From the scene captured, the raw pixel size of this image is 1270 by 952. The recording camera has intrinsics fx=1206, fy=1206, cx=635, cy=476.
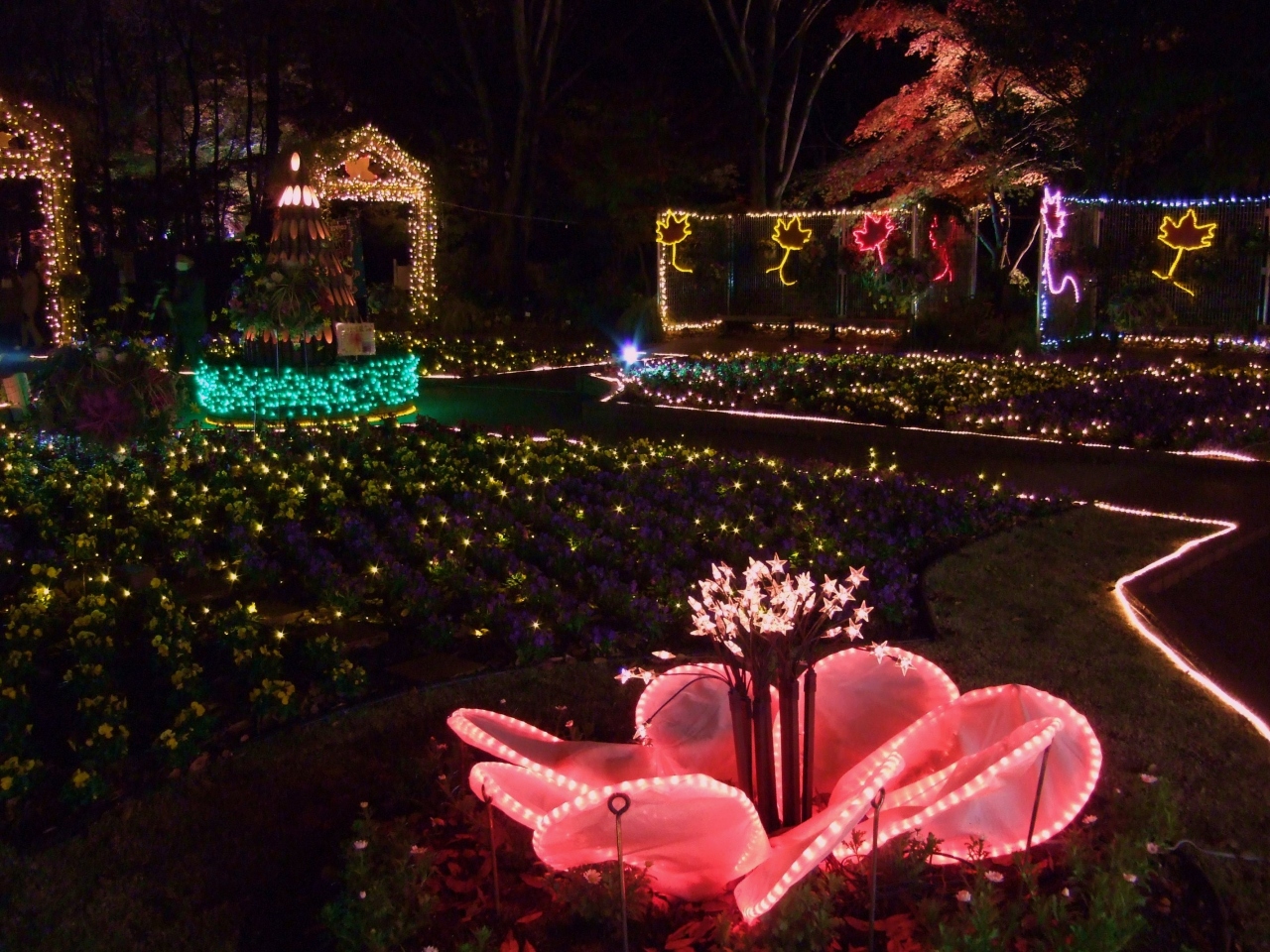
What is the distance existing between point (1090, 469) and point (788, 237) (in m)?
14.1

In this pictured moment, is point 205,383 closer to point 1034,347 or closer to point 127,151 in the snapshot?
point 1034,347

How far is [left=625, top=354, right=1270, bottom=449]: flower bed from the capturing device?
10727 mm

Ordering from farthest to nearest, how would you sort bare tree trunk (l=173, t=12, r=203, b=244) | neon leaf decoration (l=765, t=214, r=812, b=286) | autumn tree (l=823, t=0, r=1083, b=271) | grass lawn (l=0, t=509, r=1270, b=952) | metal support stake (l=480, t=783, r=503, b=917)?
bare tree trunk (l=173, t=12, r=203, b=244) → neon leaf decoration (l=765, t=214, r=812, b=286) → autumn tree (l=823, t=0, r=1083, b=271) → grass lawn (l=0, t=509, r=1270, b=952) → metal support stake (l=480, t=783, r=503, b=917)

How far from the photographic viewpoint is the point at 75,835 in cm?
388

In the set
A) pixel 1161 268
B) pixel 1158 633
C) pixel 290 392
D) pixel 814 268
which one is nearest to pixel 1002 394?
pixel 1158 633

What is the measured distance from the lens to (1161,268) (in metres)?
19.2

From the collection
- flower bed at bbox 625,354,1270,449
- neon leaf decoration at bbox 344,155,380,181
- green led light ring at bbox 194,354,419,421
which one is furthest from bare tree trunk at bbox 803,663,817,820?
neon leaf decoration at bbox 344,155,380,181

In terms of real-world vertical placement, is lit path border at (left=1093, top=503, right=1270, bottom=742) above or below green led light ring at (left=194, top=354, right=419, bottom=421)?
below

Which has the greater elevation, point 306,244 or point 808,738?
point 306,244

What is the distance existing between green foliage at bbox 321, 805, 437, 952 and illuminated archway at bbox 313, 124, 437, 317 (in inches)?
758

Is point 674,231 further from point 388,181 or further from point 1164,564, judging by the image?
point 1164,564

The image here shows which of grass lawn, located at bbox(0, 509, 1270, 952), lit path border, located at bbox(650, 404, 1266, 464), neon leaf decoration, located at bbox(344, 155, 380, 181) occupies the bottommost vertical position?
grass lawn, located at bbox(0, 509, 1270, 952)

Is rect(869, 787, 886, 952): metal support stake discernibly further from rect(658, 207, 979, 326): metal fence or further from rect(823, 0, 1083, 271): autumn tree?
rect(823, 0, 1083, 271): autumn tree

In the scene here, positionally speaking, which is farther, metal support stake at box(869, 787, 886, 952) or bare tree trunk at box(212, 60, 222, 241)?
bare tree trunk at box(212, 60, 222, 241)
